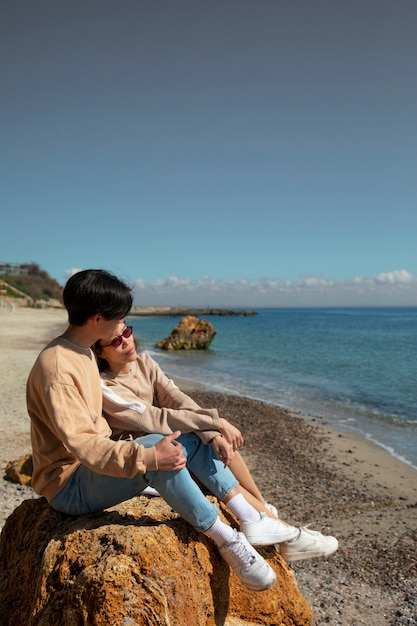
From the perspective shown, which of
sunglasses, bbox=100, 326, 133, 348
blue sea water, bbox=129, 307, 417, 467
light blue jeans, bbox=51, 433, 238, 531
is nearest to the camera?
light blue jeans, bbox=51, 433, 238, 531

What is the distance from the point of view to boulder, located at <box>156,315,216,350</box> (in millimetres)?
35188

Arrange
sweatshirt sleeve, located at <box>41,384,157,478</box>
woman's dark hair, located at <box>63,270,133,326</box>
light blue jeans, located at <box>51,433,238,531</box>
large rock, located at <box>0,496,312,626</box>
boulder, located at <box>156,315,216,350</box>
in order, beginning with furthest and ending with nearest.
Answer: boulder, located at <box>156,315,216,350</box>, woman's dark hair, located at <box>63,270,133,326</box>, light blue jeans, located at <box>51,433,238,531</box>, sweatshirt sleeve, located at <box>41,384,157,478</box>, large rock, located at <box>0,496,312,626</box>

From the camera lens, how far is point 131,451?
291 cm

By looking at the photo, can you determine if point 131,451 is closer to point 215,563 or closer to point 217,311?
point 215,563

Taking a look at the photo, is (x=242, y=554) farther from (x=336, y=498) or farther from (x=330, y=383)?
(x=330, y=383)

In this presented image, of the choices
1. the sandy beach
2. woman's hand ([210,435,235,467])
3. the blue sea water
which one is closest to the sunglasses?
woman's hand ([210,435,235,467])

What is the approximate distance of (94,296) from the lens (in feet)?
10.4

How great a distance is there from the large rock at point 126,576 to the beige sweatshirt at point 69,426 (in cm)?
37

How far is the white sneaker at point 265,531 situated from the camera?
3555mm

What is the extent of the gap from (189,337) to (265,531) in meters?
31.8

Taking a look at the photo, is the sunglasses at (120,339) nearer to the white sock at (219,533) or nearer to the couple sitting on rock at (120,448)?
the couple sitting on rock at (120,448)

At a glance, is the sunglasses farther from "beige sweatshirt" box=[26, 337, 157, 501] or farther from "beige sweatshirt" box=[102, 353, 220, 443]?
"beige sweatshirt" box=[26, 337, 157, 501]

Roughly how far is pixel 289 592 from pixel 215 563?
73 centimetres

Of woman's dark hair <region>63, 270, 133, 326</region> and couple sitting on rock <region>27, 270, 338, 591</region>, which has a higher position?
woman's dark hair <region>63, 270, 133, 326</region>
